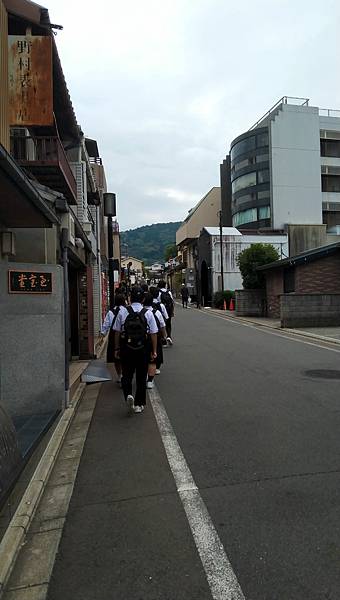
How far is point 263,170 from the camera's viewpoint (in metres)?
61.1

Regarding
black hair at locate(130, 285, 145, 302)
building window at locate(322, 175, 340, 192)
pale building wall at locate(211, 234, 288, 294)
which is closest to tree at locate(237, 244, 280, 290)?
pale building wall at locate(211, 234, 288, 294)

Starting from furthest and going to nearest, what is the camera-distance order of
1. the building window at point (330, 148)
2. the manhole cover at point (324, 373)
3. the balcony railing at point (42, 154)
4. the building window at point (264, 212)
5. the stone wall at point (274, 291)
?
the building window at point (330, 148)
the building window at point (264, 212)
the stone wall at point (274, 291)
the balcony railing at point (42, 154)
the manhole cover at point (324, 373)

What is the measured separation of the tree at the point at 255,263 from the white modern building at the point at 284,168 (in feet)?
108

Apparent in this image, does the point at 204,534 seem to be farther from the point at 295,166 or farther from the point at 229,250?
the point at 295,166

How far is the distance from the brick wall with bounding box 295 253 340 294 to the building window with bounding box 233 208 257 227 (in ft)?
132

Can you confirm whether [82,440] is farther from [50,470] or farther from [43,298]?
[43,298]

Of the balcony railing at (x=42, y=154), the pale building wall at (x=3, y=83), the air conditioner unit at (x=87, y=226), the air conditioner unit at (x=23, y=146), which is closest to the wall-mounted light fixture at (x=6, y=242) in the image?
the pale building wall at (x=3, y=83)

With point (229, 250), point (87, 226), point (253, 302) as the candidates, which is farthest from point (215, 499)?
point (229, 250)

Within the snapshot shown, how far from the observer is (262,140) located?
2405 inches

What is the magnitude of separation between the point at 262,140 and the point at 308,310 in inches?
1832

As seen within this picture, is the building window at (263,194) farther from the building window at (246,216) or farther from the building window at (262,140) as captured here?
the building window at (262,140)

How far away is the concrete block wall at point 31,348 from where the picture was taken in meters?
6.56

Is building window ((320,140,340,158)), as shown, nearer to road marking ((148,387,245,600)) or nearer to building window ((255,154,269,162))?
building window ((255,154,269,162))

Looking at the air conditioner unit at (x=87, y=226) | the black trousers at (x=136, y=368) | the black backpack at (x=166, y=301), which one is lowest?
the black trousers at (x=136, y=368)
